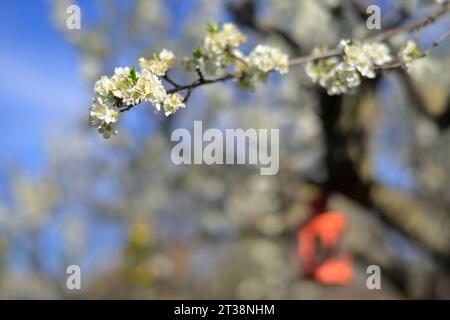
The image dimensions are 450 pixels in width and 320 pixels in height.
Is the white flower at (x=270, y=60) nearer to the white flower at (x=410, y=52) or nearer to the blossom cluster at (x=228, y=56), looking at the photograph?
the blossom cluster at (x=228, y=56)

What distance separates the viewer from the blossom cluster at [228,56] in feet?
9.00

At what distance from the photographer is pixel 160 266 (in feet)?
44.4

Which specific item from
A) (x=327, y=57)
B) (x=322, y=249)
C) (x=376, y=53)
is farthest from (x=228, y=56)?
(x=322, y=249)

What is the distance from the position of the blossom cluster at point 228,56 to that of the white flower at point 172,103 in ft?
1.48

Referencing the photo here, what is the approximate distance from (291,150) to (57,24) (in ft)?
12.4

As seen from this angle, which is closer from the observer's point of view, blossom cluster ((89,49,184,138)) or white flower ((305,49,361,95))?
blossom cluster ((89,49,184,138))

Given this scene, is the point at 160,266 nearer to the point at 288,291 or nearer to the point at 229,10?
the point at 288,291

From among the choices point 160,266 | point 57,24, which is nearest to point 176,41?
point 57,24

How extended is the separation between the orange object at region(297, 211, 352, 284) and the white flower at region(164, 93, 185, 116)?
3799 mm

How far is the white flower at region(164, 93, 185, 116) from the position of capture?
2250 millimetres

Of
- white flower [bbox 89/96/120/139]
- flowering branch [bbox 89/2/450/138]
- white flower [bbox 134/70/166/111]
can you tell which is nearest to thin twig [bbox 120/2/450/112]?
flowering branch [bbox 89/2/450/138]

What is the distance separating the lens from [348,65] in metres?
2.61

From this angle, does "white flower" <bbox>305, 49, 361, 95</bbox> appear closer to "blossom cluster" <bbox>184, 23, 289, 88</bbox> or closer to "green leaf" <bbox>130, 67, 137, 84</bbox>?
"blossom cluster" <bbox>184, 23, 289, 88</bbox>

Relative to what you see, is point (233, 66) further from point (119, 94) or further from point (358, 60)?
point (119, 94)
